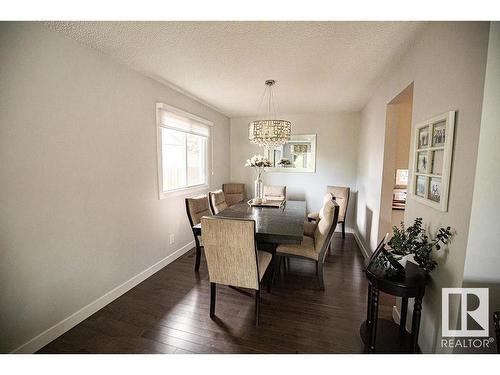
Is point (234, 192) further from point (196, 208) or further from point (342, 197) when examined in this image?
point (342, 197)

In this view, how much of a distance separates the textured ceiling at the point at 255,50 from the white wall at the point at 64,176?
31 cm

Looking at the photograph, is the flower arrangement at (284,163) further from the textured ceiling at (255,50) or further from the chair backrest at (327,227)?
the chair backrest at (327,227)

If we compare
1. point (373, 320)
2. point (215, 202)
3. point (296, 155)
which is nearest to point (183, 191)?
point (215, 202)

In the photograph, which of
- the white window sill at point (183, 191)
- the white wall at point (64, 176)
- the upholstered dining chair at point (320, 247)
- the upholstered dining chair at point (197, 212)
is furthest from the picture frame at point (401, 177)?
the white wall at point (64, 176)

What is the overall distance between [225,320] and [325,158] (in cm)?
369

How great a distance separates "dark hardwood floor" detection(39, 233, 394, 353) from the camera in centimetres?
160

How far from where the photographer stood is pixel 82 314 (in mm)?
Answer: 1868

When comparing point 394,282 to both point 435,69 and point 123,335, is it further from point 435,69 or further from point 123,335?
point 123,335

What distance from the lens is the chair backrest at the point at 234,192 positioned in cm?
458

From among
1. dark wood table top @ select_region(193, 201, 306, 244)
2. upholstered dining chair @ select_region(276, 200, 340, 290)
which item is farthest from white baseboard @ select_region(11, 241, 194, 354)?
upholstered dining chair @ select_region(276, 200, 340, 290)
